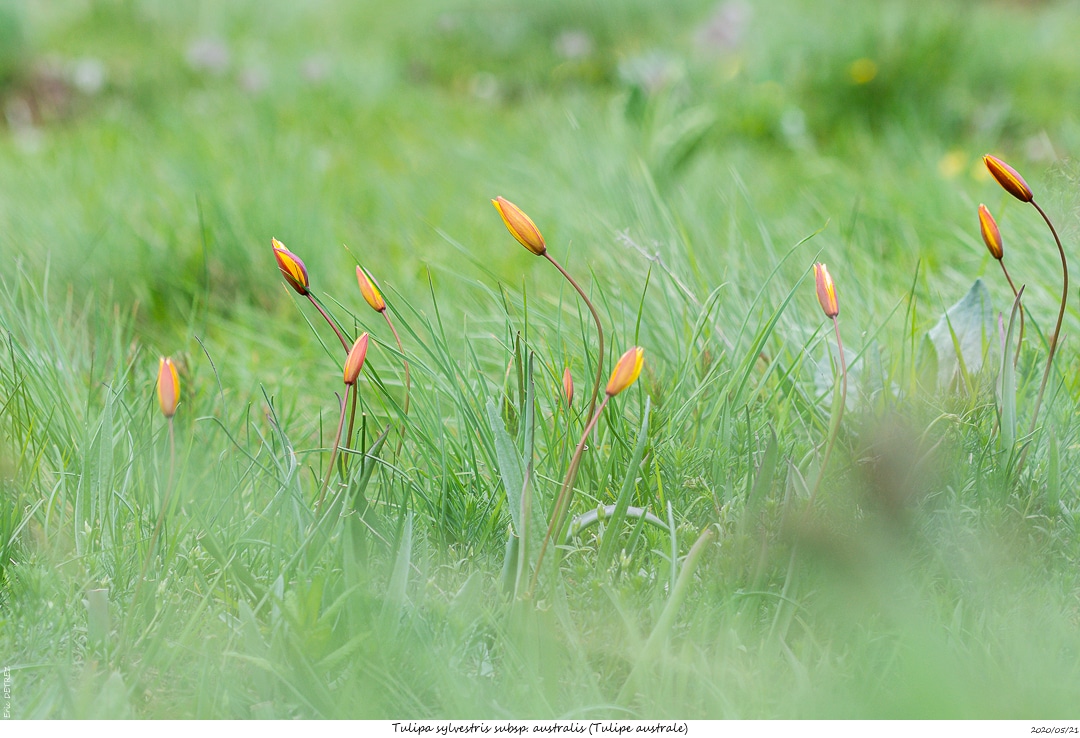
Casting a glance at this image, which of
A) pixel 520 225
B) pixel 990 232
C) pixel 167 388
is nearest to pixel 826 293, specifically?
pixel 990 232

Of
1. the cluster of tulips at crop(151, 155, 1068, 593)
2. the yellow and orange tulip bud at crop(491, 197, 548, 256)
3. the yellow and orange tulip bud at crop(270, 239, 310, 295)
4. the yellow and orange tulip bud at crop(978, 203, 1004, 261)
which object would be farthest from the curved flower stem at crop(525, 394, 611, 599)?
the yellow and orange tulip bud at crop(978, 203, 1004, 261)

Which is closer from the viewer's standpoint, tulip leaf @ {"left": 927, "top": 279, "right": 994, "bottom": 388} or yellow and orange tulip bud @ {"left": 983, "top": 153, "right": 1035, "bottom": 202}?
yellow and orange tulip bud @ {"left": 983, "top": 153, "right": 1035, "bottom": 202}

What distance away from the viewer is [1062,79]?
3.43 metres

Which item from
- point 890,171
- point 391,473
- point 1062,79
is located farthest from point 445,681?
point 1062,79

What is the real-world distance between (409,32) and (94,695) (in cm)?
441

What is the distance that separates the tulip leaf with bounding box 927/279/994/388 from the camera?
1.22 m

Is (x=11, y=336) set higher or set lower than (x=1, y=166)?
higher

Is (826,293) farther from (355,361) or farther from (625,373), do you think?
(355,361)

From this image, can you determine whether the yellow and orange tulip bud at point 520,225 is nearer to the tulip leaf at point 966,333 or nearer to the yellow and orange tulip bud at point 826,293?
the yellow and orange tulip bud at point 826,293

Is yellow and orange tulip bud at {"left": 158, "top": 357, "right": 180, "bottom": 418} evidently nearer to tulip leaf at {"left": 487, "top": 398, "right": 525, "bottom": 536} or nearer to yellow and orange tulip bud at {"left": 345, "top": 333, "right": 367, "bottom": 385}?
yellow and orange tulip bud at {"left": 345, "top": 333, "right": 367, "bottom": 385}

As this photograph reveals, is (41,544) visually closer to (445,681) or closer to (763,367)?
(445,681)

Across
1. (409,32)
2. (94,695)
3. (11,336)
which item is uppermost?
(11,336)

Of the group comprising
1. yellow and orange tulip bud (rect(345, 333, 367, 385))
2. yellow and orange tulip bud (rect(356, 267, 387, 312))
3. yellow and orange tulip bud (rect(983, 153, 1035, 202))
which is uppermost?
yellow and orange tulip bud (rect(983, 153, 1035, 202))

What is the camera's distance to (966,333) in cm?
126
